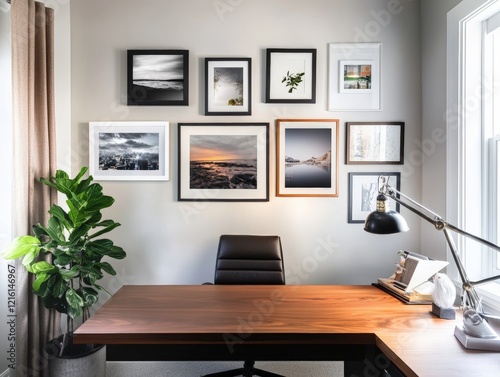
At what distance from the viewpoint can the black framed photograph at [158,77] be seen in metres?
2.56

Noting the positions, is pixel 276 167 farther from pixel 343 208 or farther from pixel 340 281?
pixel 340 281

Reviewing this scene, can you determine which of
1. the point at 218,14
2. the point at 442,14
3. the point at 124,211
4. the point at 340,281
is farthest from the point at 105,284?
the point at 442,14

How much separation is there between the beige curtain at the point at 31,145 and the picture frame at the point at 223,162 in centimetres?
96

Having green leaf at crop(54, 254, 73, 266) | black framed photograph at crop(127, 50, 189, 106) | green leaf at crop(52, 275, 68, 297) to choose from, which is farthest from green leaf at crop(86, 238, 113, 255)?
black framed photograph at crop(127, 50, 189, 106)

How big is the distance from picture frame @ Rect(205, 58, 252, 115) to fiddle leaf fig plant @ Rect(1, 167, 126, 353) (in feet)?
3.73

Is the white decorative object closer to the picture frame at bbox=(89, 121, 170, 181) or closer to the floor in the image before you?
the floor

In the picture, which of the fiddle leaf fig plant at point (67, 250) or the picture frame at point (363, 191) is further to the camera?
the picture frame at point (363, 191)

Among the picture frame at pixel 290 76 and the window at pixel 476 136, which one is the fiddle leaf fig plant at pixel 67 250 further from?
the window at pixel 476 136

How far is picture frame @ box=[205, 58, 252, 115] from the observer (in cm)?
256

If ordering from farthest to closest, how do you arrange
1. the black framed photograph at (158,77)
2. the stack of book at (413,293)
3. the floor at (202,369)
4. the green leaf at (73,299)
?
the black framed photograph at (158,77) → the floor at (202,369) → the green leaf at (73,299) → the stack of book at (413,293)

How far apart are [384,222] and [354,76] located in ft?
4.92

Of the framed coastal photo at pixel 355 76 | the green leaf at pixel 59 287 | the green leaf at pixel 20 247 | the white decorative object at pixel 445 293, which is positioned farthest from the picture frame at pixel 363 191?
the green leaf at pixel 20 247

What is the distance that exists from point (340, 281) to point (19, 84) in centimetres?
274

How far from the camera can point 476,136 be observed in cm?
206
